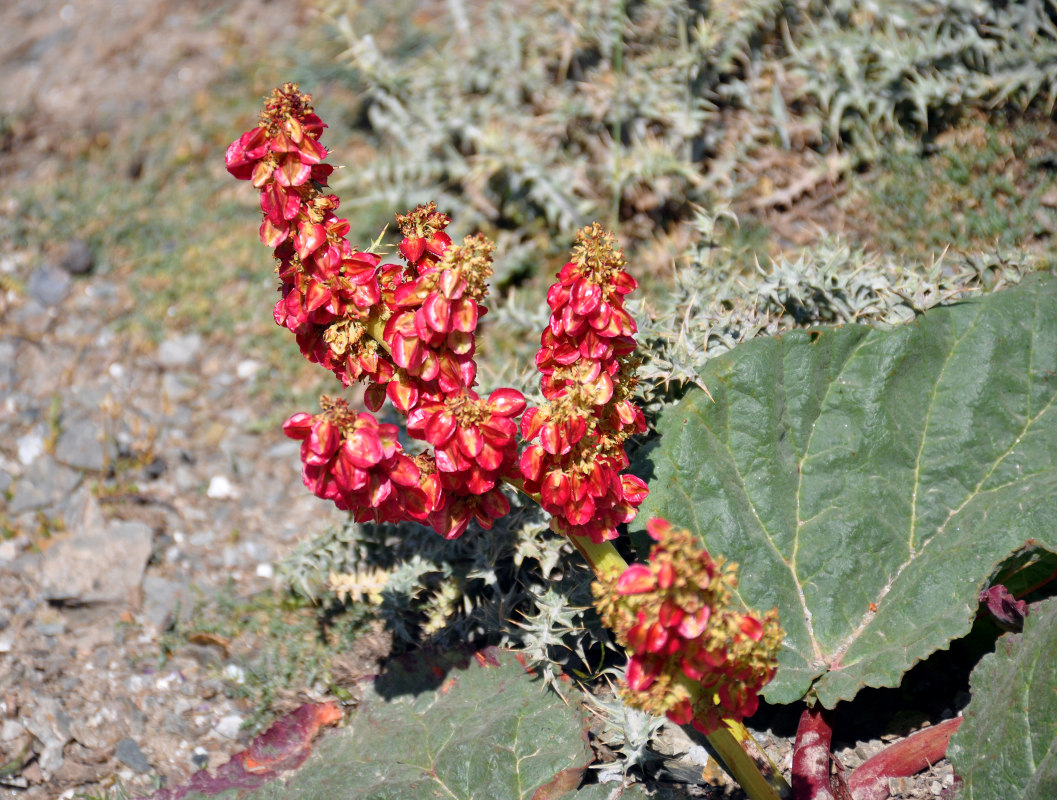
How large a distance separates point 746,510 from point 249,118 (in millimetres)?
3887

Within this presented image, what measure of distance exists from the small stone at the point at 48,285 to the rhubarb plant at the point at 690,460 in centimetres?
249

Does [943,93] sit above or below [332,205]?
below

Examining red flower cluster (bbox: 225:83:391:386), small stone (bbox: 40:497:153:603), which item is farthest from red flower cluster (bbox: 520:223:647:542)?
small stone (bbox: 40:497:153:603)

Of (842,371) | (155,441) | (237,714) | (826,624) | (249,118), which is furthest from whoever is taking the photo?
(249,118)

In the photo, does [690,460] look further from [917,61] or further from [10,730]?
[917,61]

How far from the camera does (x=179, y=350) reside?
428 centimetres

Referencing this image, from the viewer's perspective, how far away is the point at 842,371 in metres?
2.61

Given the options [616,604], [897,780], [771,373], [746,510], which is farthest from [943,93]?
[616,604]

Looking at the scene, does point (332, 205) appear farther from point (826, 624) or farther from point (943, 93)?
point (943, 93)

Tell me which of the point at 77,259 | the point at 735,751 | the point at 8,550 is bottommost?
the point at 735,751

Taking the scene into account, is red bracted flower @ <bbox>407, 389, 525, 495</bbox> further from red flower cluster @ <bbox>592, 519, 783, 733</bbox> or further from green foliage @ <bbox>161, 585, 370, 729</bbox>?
green foliage @ <bbox>161, 585, 370, 729</bbox>

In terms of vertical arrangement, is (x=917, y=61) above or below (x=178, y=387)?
above

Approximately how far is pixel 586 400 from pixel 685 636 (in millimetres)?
535

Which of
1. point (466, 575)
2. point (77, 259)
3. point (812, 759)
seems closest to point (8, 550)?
point (77, 259)
